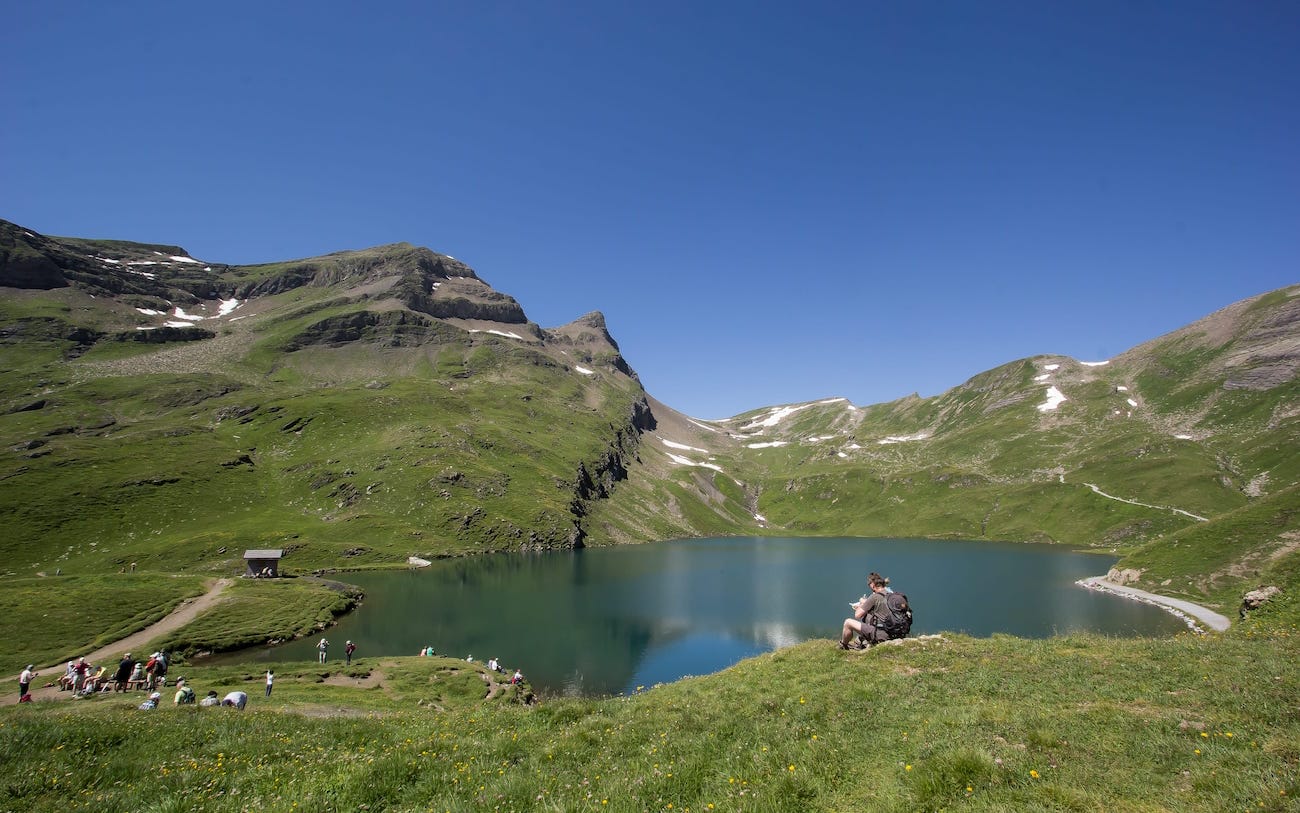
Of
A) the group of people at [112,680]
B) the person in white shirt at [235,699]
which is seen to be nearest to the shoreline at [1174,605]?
the person in white shirt at [235,699]

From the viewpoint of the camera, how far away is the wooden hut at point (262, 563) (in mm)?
98875

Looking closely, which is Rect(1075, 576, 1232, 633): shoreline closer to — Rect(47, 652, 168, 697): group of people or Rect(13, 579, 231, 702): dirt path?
Rect(47, 652, 168, 697): group of people

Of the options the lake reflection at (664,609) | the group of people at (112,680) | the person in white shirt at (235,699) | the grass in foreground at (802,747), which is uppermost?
the grass in foreground at (802,747)

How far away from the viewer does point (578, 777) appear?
33.2 ft

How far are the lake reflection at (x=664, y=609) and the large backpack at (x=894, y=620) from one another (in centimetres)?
270

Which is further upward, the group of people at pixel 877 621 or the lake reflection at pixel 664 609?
the group of people at pixel 877 621

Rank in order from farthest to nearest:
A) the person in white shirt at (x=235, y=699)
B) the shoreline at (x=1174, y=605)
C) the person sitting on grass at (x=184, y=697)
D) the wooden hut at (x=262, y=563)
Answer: the wooden hut at (x=262, y=563)
the shoreline at (x=1174, y=605)
the person sitting on grass at (x=184, y=697)
the person in white shirt at (x=235, y=699)

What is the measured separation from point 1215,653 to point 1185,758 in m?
10.9

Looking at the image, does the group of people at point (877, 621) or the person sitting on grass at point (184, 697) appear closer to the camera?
the group of people at point (877, 621)

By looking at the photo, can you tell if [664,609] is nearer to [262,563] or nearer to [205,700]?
[205,700]

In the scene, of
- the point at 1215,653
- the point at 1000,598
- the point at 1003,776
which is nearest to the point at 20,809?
the point at 1003,776

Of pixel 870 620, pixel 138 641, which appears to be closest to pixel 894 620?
pixel 870 620

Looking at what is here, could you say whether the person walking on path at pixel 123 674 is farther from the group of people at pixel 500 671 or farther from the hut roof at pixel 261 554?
the hut roof at pixel 261 554

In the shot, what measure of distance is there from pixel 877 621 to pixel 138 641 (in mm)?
75369
